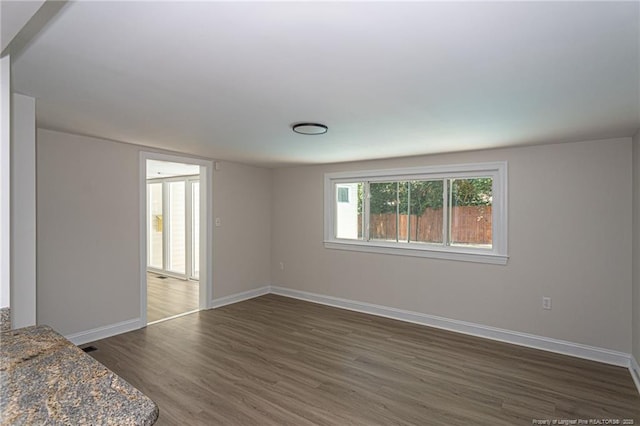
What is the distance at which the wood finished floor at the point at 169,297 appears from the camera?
4.93 m

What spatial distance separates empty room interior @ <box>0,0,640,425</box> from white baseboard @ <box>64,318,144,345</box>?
0.02 metres

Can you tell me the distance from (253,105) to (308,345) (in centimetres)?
259

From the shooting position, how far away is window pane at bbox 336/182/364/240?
532cm

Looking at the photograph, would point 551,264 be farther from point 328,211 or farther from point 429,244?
point 328,211

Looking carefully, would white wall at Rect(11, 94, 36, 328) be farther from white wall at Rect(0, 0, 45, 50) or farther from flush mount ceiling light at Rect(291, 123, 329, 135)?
flush mount ceiling light at Rect(291, 123, 329, 135)

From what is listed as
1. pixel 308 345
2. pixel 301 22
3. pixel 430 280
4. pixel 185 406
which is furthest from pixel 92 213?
pixel 430 280

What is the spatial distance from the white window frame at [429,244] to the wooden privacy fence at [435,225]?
0.31 ft

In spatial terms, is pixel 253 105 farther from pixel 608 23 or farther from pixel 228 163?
pixel 228 163

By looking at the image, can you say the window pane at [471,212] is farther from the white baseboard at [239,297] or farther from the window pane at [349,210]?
the white baseboard at [239,297]

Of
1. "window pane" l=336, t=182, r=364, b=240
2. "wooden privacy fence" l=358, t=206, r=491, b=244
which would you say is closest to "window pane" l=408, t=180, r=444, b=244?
"wooden privacy fence" l=358, t=206, r=491, b=244

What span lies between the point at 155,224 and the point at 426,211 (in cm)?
615

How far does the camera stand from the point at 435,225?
456 centimetres

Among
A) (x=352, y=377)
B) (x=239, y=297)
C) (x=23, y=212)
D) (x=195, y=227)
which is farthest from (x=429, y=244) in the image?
(x=195, y=227)

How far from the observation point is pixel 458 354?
11.7 ft
